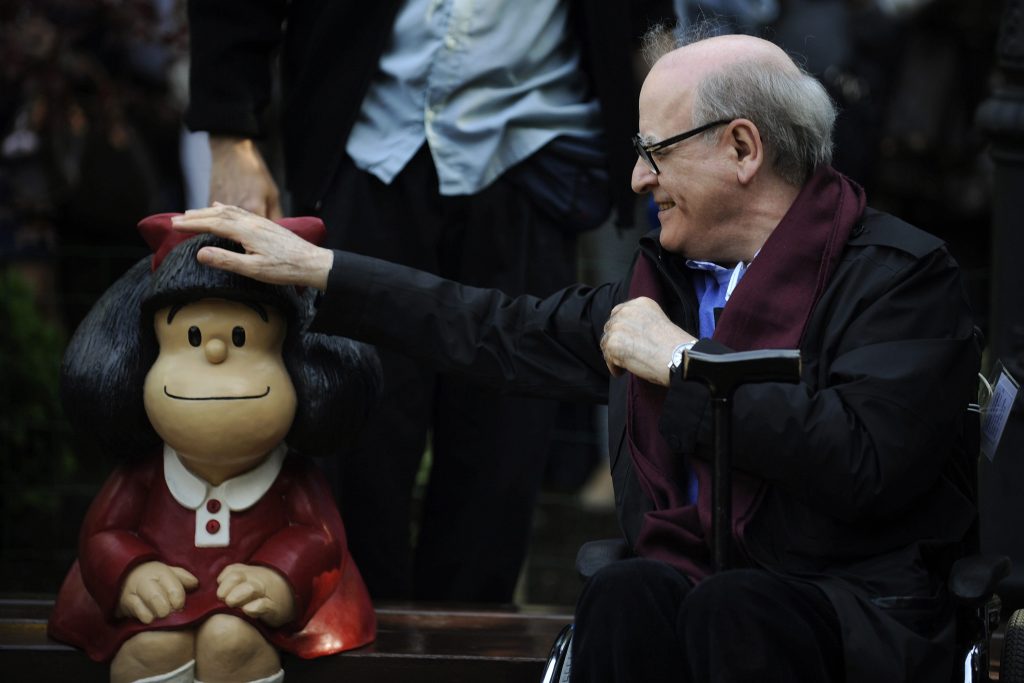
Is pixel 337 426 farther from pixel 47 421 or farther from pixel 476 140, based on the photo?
pixel 47 421

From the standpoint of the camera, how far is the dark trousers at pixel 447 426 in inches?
171

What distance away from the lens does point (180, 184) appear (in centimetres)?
897

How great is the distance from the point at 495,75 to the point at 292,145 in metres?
0.51

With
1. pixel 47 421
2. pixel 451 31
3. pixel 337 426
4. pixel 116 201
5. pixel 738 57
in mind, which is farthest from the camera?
pixel 116 201

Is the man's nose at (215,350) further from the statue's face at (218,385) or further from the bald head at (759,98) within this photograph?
the bald head at (759,98)

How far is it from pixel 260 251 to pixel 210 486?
0.51m

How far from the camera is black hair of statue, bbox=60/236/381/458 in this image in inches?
145

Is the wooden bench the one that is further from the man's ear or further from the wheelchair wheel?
the man's ear

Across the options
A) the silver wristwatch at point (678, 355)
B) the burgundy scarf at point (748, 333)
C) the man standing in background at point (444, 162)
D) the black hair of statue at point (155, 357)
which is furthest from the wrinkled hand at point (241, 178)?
the silver wristwatch at point (678, 355)

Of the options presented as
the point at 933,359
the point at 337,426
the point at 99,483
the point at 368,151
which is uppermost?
the point at 368,151

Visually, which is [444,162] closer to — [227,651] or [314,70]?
[314,70]

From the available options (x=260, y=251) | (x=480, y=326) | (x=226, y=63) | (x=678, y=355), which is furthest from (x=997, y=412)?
(x=226, y=63)

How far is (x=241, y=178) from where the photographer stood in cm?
426

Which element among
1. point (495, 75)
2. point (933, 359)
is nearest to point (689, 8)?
point (495, 75)
